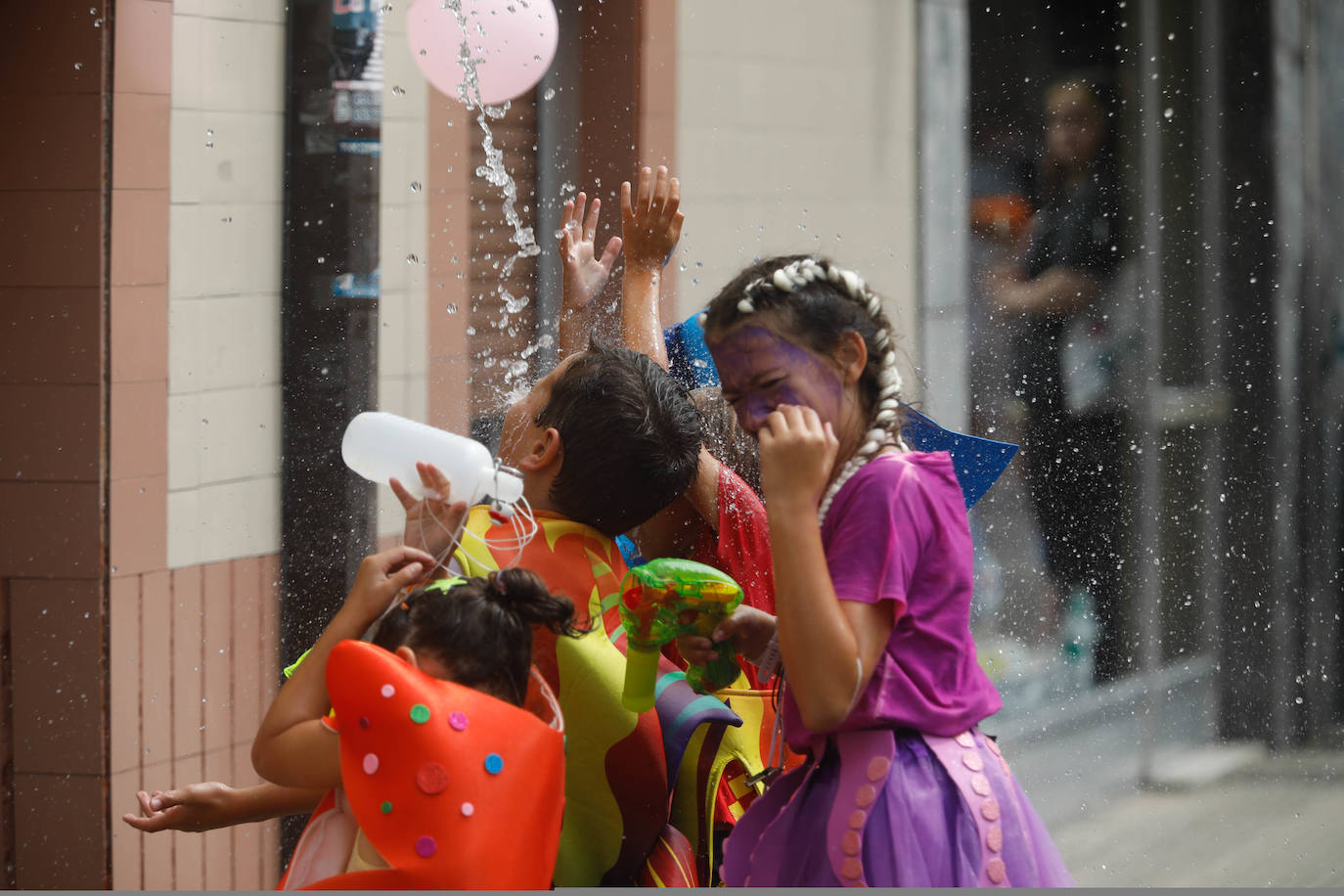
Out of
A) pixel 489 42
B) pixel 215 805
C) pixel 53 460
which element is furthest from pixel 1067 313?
pixel 215 805

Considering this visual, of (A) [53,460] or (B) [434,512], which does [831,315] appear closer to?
(B) [434,512]

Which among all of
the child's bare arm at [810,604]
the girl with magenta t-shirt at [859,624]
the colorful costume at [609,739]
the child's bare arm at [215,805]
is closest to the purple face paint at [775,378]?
the girl with magenta t-shirt at [859,624]

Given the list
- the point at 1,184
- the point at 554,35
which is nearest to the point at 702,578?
the point at 554,35

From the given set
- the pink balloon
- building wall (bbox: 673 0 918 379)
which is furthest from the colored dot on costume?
building wall (bbox: 673 0 918 379)

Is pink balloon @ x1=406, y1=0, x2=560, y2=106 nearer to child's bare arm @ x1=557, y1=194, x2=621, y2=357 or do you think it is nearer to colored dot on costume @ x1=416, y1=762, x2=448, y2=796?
child's bare arm @ x1=557, y1=194, x2=621, y2=357

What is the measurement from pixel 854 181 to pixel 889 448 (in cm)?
246

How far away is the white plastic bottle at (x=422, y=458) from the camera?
7.24 feet

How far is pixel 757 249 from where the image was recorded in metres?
4.05

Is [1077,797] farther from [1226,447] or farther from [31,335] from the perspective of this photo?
[31,335]

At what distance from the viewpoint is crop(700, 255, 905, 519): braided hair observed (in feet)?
6.75

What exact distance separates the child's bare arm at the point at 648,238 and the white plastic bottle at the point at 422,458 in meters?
0.66

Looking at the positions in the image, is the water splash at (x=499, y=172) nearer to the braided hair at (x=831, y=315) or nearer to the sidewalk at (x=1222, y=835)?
the braided hair at (x=831, y=315)

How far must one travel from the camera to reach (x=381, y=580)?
2.08 m

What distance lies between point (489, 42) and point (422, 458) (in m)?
1.57
